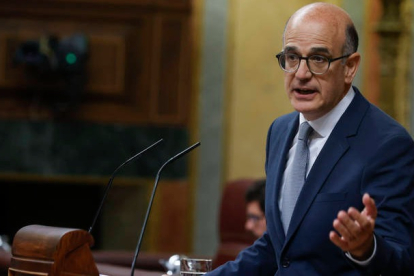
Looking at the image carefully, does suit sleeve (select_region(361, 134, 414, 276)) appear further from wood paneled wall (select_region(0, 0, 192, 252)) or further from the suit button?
wood paneled wall (select_region(0, 0, 192, 252))

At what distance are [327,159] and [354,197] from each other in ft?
0.42

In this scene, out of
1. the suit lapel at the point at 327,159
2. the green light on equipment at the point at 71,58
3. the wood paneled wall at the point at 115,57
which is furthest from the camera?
the wood paneled wall at the point at 115,57

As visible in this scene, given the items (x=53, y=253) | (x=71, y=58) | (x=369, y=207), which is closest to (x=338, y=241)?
(x=369, y=207)

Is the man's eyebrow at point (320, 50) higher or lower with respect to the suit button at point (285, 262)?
higher

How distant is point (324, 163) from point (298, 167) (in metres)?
0.09

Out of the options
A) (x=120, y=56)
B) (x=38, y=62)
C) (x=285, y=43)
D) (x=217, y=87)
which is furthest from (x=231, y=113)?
(x=285, y=43)

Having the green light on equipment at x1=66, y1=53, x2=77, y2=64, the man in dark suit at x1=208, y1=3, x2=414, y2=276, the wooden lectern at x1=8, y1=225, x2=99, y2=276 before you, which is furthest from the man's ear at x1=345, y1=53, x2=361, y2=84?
the green light on equipment at x1=66, y1=53, x2=77, y2=64

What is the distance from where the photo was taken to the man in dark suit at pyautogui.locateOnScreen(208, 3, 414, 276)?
2158mm

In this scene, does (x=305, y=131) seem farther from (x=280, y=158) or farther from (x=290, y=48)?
(x=290, y=48)

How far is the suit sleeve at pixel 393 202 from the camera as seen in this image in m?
2.10

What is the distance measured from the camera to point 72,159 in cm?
700

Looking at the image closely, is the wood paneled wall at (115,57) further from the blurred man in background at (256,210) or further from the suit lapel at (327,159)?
the suit lapel at (327,159)

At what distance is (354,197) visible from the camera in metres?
2.21

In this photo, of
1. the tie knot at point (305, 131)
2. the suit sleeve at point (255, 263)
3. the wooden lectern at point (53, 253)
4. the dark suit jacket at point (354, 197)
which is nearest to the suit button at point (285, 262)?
the dark suit jacket at point (354, 197)
